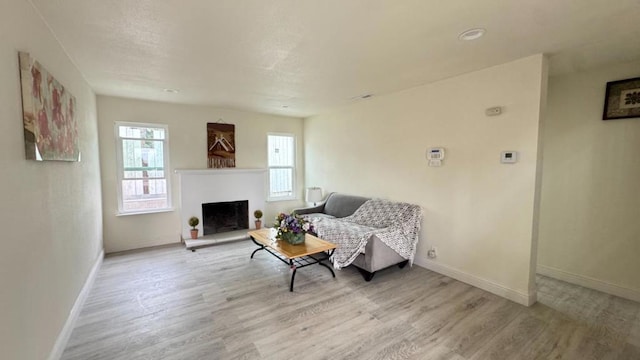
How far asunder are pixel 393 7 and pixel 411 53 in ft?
2.87

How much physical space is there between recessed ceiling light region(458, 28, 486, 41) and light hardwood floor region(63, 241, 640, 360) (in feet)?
8.25

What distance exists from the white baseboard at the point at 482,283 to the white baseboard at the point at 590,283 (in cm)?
84

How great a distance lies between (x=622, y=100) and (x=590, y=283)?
205 centimetres

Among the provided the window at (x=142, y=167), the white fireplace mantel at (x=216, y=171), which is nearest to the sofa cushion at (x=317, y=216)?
the white fireplace mantel at (x=216, y=171)

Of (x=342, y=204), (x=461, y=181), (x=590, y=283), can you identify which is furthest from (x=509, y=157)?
(x=342, y=204)

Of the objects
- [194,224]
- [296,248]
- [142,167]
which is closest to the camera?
[296,248]

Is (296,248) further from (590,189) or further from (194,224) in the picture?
(590,189)

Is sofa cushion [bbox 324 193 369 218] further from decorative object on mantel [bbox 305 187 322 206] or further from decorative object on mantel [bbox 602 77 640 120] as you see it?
decorative object on mantel [bbox 602 77 640 120]

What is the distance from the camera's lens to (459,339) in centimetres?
223

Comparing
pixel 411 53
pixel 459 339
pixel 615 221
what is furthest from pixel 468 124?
pixel 459 339

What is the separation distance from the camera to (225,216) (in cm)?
523

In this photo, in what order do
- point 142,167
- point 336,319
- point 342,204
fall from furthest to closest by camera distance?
1. point 342,204
2. point 142,167
3. point 336,319

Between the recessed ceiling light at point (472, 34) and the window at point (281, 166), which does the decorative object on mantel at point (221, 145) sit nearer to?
the window at point (281, 166)

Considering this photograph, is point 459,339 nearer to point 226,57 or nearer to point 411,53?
point 411,53
